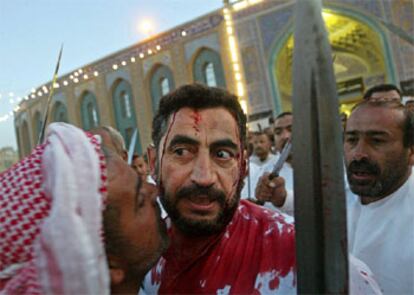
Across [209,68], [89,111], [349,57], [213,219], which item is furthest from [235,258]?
[89,111]

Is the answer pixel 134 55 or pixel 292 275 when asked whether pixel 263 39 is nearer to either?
pixel 134 55

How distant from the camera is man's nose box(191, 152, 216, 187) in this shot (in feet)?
3.94

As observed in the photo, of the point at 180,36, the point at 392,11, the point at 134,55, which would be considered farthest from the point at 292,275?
the point at 134,55

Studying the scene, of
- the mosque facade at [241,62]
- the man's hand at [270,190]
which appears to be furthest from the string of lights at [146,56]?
the man's hand at [270,190]

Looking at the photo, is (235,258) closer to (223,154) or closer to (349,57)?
(223,154)

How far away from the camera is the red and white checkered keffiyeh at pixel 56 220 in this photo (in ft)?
2.25

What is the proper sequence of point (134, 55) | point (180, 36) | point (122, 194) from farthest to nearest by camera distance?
point (134, 55) < point (180, 36) < point (122, 194)

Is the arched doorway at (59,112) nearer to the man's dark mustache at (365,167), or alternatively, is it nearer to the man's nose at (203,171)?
the man's dark mustache at (365,167)

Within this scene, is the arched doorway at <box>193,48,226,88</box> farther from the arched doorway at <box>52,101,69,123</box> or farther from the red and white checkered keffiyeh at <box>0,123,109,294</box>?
the red and white checkered keffiyeh at <box>0,123,109,294</box>

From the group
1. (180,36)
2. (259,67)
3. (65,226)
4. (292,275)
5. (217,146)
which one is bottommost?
(292,275)

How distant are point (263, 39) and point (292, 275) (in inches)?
522

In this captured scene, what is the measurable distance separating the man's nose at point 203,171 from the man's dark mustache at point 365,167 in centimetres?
106

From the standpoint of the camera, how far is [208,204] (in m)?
1.21

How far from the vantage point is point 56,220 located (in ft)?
2.27
